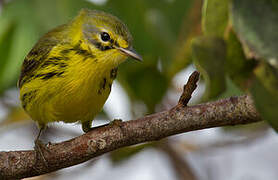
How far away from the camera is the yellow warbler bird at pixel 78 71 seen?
294 cm

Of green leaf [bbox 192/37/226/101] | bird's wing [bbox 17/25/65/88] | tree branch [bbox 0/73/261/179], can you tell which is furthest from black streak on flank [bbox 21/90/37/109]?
green leaf [bbox 192/37/226/101]

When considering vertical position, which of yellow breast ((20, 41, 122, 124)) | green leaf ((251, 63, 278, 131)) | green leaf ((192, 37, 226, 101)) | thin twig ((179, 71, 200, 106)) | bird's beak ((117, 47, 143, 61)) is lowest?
yellow breast ((20, 41, 122, 124))

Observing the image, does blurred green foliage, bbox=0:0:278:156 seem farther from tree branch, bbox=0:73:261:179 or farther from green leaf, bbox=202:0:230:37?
tree branch, bbox=0:73:261:179

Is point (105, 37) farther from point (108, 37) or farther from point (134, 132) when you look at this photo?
point (134, 132)

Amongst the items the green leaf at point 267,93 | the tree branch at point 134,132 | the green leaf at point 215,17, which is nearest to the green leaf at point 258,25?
the green leaf at point 267,93

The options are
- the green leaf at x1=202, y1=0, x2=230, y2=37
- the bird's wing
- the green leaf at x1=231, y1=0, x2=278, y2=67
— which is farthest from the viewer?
the bird's wing

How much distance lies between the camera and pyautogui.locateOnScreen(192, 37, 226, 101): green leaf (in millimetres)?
1167

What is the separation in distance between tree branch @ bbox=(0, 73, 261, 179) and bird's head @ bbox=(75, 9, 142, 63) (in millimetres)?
818

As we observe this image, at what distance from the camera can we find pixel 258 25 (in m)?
1.16

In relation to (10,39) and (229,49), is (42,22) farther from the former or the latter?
(229,49)

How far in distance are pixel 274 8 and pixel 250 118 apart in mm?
706

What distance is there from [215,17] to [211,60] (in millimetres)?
380

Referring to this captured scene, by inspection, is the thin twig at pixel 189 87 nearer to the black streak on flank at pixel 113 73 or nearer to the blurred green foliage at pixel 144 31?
the blurred green foliage at pixel 144 31

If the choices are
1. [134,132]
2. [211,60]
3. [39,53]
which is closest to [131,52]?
[39,53]
